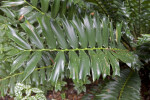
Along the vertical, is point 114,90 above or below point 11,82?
below

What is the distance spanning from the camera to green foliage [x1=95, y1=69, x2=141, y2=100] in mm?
1080

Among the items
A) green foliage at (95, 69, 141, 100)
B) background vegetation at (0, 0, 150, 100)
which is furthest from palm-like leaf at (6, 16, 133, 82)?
green foliage at (95, 69, 141, 100)

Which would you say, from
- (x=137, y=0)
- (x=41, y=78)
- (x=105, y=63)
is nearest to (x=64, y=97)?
(x=41, y=78)

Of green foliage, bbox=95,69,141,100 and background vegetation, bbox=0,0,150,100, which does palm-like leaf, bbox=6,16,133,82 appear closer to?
background vegetation, bbox=0,0,150,100

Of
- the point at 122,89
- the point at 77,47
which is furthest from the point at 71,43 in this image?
the point at 122,89

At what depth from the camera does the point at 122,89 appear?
3.83 ft

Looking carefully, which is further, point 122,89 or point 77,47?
point 122,89

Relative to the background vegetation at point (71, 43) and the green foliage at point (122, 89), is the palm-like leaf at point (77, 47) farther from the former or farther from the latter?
the green foliage at point (122, 89)

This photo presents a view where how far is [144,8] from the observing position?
1341 millimetres

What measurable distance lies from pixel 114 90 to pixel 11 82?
2.92 feet

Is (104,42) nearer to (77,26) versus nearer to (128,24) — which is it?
(77,26)

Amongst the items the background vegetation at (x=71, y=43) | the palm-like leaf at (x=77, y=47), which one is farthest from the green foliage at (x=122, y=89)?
the palm-like leaf at (x=77, y=47)

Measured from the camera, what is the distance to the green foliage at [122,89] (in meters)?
1.08

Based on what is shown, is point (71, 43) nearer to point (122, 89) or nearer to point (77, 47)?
point (77, 47)
